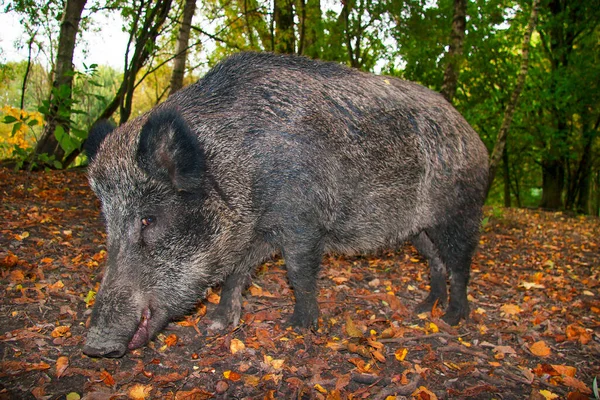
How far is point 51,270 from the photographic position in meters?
4.27

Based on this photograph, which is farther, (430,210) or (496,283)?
(496,283)

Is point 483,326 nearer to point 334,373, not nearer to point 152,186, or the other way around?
point 334,373

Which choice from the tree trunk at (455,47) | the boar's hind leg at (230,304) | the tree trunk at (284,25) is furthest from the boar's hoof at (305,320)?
the tree trunk at (284,25)

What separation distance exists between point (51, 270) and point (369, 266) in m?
3.77

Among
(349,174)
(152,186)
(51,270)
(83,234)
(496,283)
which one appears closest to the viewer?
(152,186)

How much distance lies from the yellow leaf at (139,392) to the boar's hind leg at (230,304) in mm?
990

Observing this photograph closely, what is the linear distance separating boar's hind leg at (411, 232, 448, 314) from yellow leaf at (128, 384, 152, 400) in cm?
289

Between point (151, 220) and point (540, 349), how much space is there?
3408 millimetres

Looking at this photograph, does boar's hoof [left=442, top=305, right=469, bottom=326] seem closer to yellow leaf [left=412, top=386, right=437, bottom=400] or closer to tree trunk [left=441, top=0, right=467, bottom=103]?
yellow leaf [left=412, top=386, right=437, bottom=400]

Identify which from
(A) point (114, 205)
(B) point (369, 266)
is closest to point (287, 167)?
(A) point (114, 205)

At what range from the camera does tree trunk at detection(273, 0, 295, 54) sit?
11844 millimetres

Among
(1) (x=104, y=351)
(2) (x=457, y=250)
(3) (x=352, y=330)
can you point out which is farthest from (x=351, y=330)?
(1) (x=104, y=351)

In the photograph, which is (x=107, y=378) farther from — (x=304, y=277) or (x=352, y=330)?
(x=352, y=330)

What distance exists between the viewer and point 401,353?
3.60 meters
